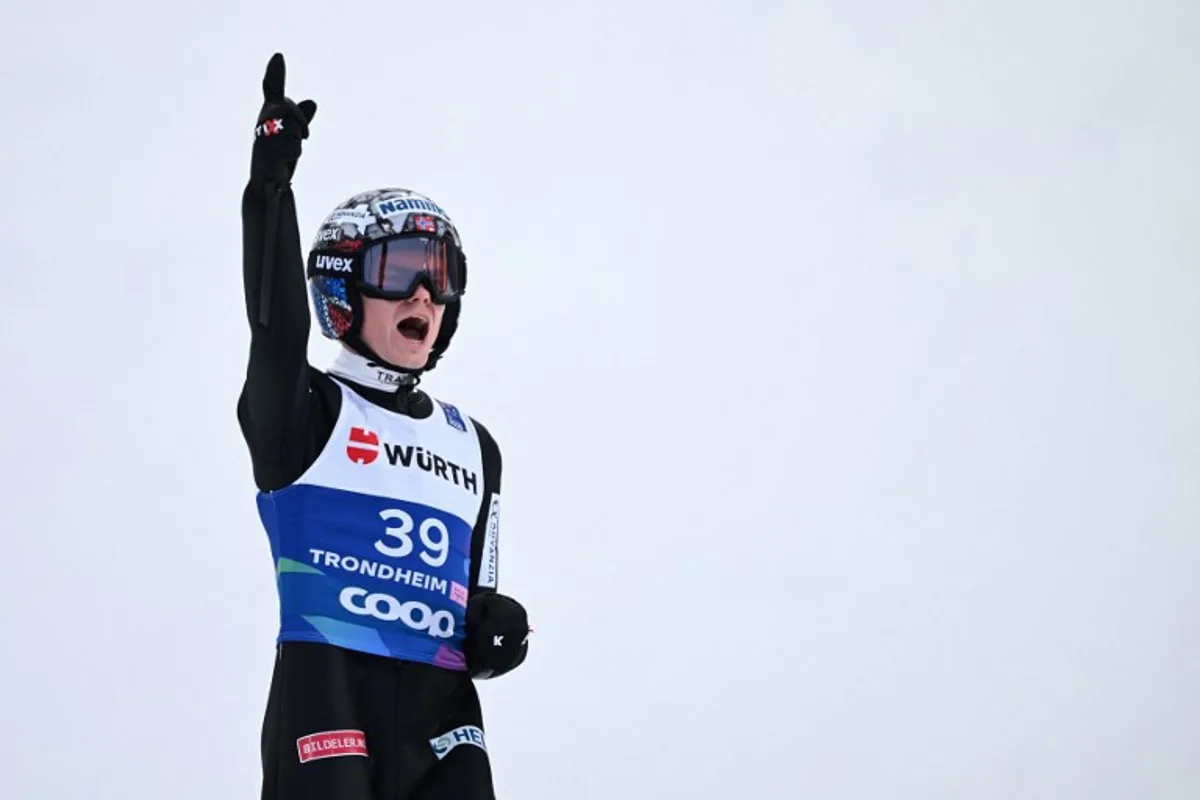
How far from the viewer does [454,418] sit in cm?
385

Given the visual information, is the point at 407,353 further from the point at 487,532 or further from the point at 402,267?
the point at 487,532

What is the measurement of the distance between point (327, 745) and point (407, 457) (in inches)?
23.8

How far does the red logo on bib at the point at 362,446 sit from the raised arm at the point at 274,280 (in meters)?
0.16

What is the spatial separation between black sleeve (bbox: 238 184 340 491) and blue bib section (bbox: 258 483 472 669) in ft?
0.25

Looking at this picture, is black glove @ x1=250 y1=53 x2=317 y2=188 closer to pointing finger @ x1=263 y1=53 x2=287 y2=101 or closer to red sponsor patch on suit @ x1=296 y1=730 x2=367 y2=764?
pointing finger @ x1=263 y1=53 x2=287 y2=101

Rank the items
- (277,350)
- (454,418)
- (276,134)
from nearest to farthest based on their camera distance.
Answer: (276,134) < (277,350) < (454,418)

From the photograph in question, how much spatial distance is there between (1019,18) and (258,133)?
589 centimetres

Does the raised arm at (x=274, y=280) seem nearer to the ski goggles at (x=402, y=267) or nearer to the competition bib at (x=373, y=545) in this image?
the competition bib at (x=373, y=545)

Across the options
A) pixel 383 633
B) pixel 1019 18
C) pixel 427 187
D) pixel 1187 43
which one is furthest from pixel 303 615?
pixel 1187 43

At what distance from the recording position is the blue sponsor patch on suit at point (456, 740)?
3506mm

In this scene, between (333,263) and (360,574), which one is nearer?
(360,574)

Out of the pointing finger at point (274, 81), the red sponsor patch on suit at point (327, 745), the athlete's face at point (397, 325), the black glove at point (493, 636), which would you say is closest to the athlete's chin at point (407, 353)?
the athlete's face at point (397, 325)

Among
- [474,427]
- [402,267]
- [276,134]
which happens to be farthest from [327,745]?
[276,134]

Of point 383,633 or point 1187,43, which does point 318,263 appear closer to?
point 383,633
